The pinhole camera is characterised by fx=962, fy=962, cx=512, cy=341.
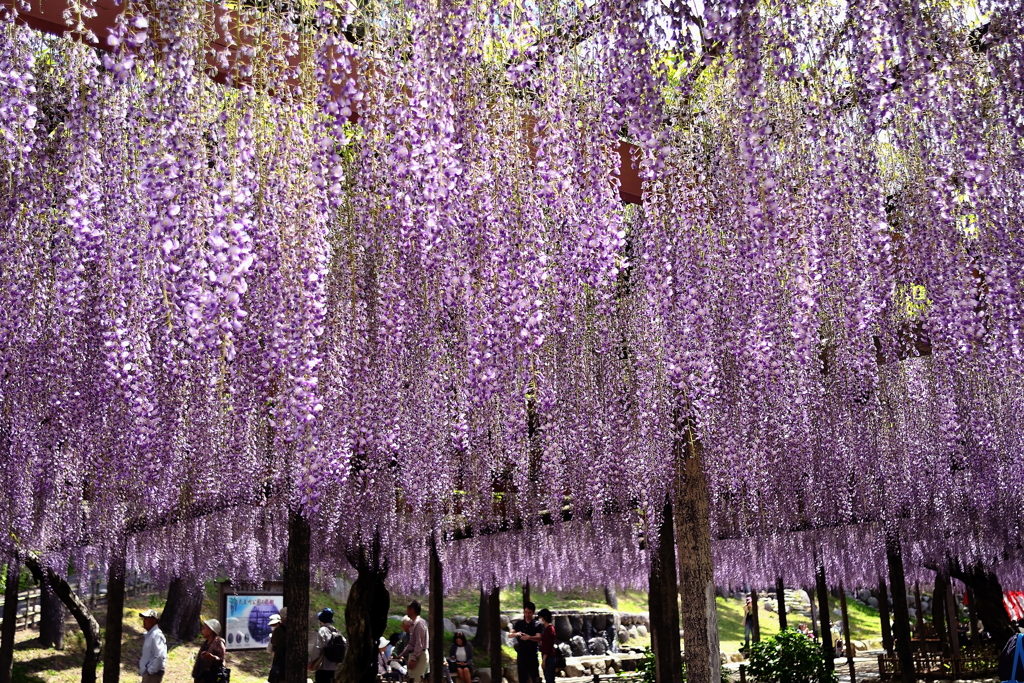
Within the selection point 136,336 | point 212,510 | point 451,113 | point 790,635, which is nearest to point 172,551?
point 212,510

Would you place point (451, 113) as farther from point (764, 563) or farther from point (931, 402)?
point (764, 563)

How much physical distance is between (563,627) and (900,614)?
1184cm

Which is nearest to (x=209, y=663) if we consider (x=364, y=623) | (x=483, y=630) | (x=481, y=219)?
(x=364, y=623)

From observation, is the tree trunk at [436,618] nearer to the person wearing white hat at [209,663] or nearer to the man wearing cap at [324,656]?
the man wearing cap at [324,656]

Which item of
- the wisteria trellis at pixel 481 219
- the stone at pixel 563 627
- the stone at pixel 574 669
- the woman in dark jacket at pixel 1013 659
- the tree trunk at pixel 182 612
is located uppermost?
the wisteria trellis at pixel 481 219

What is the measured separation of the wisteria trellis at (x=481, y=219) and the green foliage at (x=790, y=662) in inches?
295

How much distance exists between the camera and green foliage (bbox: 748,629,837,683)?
46.1 feet

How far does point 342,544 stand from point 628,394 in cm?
475

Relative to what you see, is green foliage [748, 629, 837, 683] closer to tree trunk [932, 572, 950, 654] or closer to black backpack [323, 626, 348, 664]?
tree trunk [932, 572, 950, 654]

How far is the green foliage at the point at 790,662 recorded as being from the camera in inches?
554

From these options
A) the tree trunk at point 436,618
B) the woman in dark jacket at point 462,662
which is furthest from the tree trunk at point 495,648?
the tree trunk at point 436,618

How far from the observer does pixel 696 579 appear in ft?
21.1

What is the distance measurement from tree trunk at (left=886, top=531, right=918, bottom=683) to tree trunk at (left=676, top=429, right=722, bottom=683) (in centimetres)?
688

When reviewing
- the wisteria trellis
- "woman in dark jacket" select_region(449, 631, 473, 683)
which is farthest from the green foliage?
the wisteria trellis
